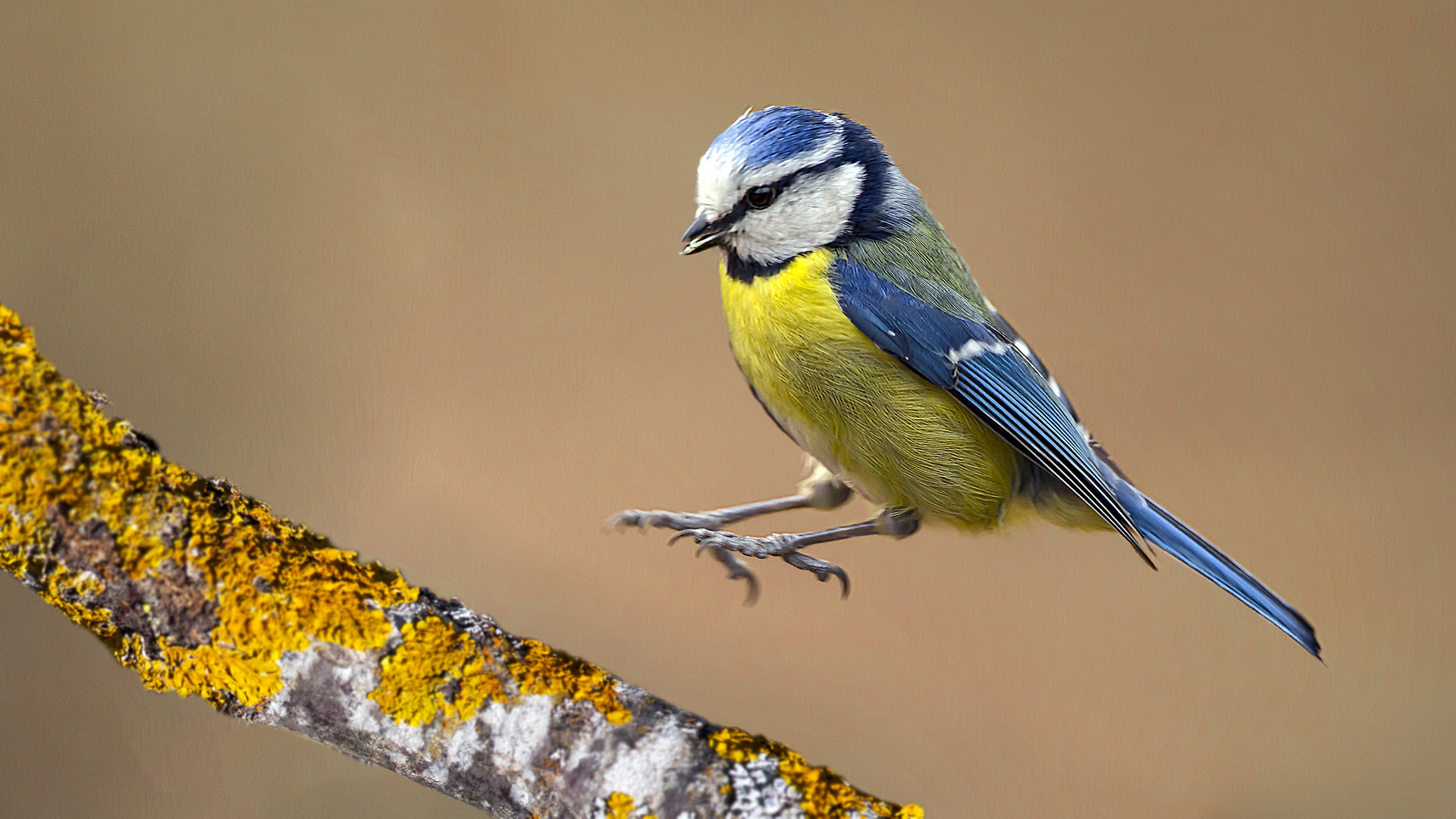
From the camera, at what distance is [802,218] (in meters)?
0.84

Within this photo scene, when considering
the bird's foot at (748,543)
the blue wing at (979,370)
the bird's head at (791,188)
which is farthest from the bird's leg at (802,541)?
the bird's head at (791,188)

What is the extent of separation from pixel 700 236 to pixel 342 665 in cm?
43

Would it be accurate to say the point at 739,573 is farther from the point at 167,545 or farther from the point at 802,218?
the point at 167,545

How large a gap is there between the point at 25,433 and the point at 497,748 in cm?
35

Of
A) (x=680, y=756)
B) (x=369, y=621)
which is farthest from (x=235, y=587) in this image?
(x=680, y=756)

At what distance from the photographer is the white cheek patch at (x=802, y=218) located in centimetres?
82

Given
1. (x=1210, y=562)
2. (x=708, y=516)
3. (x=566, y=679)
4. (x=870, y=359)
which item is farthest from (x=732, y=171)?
(x=1210, y=562)

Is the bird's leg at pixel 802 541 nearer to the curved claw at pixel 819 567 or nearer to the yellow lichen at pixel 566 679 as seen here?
the curved claw at pixel 819 567

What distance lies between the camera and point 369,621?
631 millimetres

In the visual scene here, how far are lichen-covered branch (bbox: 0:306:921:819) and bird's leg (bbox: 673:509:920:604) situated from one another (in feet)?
0.73

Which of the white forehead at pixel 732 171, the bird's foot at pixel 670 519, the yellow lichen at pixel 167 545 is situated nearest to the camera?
the yellow lichen at pixel 167 545

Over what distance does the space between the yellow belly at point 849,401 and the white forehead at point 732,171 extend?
0.26 ft

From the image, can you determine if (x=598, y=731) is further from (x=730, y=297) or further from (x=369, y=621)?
(x=730, y=297)

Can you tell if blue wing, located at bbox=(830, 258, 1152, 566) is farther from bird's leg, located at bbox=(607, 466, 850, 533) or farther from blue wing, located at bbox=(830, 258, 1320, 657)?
bird's leg, located at bbox=(607, 466, 850, 533)
